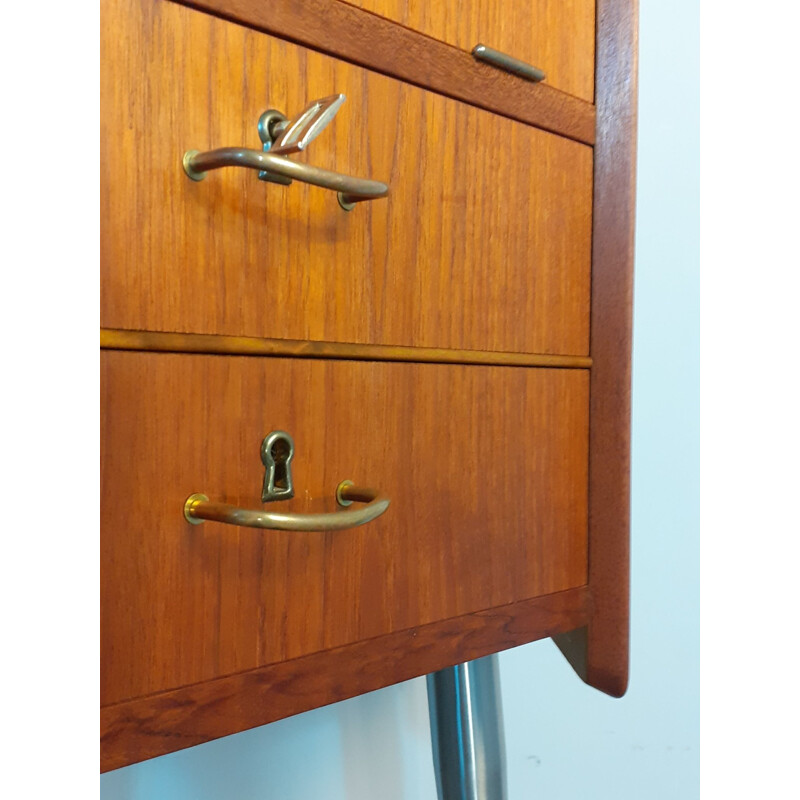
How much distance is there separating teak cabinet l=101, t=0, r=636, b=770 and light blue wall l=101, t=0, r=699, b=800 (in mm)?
582

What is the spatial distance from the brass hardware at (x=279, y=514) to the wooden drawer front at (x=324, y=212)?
0.06m

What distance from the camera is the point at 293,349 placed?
0.45 m

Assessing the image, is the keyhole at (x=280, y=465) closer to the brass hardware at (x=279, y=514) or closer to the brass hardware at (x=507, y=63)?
the brass hardware at (x=279, y=514)

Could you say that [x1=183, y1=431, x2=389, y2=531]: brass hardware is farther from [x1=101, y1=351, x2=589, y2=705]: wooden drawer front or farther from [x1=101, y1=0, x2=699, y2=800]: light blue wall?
[x1=101, y1=0, x2=699, y2=800]: light blue wall

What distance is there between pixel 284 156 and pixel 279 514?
0.18 m

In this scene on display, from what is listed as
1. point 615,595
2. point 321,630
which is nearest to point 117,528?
point 321,630

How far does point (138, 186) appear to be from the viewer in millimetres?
383

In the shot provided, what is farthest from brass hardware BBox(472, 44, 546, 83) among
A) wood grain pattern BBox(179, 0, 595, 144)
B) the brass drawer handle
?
the brass drawer handle

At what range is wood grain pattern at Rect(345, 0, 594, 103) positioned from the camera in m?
0.52

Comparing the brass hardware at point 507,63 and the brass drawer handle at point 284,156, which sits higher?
the brass hardware at point 507,63

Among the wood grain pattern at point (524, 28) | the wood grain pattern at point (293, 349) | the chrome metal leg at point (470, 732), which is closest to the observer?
the wood grain pattern at point (293, 349)

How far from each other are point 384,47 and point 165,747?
384 mm

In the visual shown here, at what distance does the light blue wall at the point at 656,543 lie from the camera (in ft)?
4.04

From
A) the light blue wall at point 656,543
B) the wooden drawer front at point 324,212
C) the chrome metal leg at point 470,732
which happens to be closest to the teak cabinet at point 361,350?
the wooden drawer front at point 324,212
